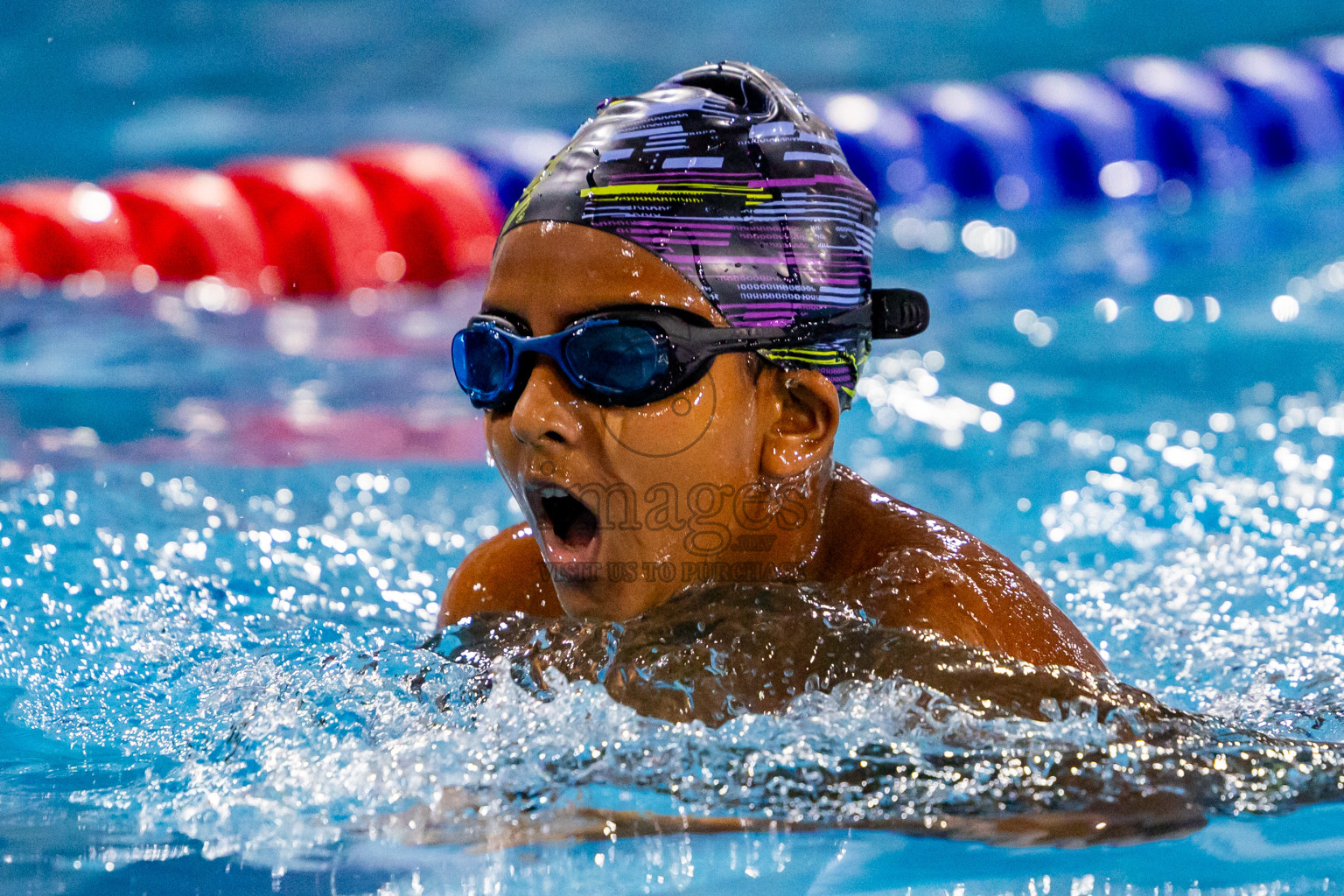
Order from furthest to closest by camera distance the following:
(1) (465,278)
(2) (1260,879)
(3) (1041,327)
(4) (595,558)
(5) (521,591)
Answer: (1) (465,278)
(3) (1041,327)
(5) (521,591)
(4) (595,558)
(2) (1260,879)

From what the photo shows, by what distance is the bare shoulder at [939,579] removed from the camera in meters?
2.02

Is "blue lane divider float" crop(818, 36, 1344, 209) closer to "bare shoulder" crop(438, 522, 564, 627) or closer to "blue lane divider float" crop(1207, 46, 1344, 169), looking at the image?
"blue lane divider float" crop(1207, 46, 1344, 169)

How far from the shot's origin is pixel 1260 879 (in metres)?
1.70

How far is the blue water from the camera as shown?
1.75 metres

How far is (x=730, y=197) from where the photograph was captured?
6.55 ft

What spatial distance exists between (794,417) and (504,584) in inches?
26.9

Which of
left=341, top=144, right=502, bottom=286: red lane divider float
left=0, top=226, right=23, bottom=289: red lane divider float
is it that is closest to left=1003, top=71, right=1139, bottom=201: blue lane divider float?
left=341, top=144, right=502, bottom=286: red lane divider float

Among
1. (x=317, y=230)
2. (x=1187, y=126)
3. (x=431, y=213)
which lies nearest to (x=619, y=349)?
(x=317, y=230)

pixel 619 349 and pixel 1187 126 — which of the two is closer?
pixel 619 349

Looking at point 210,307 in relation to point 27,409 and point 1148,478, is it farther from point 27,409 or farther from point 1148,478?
point 1148,478

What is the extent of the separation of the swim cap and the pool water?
23.3 inches

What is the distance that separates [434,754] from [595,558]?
0.36 m

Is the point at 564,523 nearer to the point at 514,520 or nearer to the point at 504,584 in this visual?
the point at 504,584

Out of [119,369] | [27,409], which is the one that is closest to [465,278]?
[119,369]
